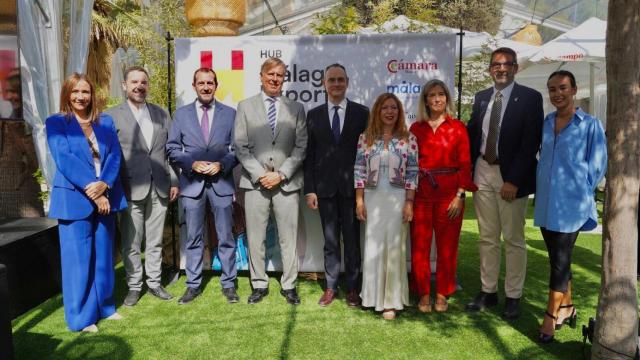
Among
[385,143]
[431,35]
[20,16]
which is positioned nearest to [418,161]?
[385,143]

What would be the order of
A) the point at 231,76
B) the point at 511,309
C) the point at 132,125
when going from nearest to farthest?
the point at 511,309, the point at 132,125, the point at 231,76

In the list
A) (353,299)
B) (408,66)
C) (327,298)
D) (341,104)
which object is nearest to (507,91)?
(408,66)

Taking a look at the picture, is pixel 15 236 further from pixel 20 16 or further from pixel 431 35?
pixel 431 35

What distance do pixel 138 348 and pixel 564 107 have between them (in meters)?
3.20

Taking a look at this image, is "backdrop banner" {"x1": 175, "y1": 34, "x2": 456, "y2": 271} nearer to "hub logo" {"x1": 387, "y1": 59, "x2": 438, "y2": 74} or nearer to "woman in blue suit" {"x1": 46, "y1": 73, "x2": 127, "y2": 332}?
"hub logo" {"x1": 387, "y1": 59, "x2": 438, "y2": 74}

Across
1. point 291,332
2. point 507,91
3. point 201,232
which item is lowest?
point 291,332

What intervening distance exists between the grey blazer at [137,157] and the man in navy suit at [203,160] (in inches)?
4.7

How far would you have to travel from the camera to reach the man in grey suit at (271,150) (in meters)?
4.00

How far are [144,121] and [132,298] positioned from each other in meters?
1.45

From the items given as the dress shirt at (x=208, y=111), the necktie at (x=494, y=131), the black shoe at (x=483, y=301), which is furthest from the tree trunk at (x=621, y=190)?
the dress shirt at (x=208, y=111)

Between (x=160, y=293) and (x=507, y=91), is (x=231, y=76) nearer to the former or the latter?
(x=160, y=293)

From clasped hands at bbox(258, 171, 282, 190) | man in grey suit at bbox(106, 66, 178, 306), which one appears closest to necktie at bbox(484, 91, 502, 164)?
clasped hands at bbox(258, 171, 282, 190)

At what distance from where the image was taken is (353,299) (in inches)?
160

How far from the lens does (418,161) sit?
376 cm
